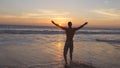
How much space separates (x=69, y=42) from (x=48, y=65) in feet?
5.12

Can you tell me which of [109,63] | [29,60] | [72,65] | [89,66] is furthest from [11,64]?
[109,63]

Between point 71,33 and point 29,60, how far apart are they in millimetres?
2904

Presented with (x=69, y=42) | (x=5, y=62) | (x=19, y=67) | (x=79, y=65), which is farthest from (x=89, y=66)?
(x=5, y=62)

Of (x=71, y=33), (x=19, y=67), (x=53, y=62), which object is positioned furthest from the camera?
(x=53, y=62)

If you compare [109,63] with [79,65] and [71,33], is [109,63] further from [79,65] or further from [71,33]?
[71,33]

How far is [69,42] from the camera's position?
10984mm

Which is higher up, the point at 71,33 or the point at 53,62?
the point at 71,33

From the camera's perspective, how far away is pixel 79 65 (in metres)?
11.0

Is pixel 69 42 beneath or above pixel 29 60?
above

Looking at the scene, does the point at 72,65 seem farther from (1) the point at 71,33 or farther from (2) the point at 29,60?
(2) the point at 29,60

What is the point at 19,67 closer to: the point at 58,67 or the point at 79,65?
the point at 58,67

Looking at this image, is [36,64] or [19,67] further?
[36,64]

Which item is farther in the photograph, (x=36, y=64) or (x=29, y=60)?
(x=29, y=60)

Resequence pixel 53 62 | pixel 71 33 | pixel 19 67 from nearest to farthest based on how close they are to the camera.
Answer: pixel 19 67, pixel 71 33, pixel 53 62
